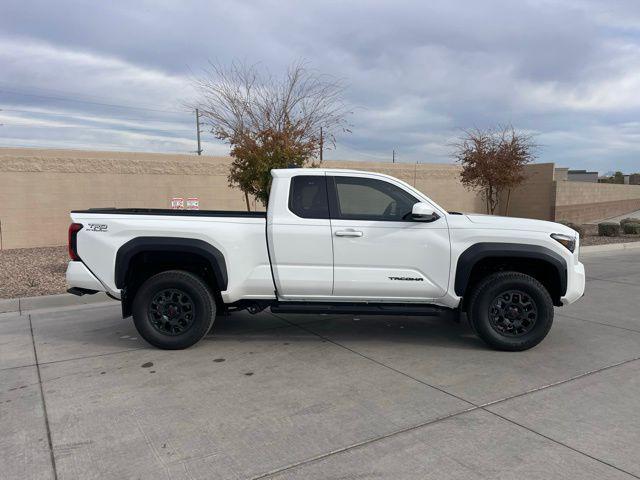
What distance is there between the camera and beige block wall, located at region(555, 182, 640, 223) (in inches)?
947

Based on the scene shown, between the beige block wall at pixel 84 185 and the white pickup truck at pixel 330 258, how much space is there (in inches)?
390

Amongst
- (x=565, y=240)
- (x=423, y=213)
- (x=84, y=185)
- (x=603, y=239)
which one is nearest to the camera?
(x=423, y=213)

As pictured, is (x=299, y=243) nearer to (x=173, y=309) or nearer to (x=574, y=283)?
(x=173, y=309)

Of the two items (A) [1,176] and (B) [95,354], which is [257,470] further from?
(A) [1,176]

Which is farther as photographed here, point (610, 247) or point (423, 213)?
point (610, 247)

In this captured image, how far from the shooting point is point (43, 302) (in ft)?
25.3

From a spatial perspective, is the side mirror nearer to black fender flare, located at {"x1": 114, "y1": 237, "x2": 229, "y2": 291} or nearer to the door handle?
the door handle

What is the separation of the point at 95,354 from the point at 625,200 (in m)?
32.6

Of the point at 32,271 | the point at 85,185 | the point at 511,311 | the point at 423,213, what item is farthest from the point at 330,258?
the point at 85,185

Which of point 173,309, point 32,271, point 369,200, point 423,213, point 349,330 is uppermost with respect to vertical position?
point 369,200

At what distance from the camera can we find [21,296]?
798 centimetres

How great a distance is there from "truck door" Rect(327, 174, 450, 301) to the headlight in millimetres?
1139

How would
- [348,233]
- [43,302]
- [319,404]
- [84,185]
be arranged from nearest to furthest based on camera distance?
[319,404]
[348,233]
[43,302]
[84,185]

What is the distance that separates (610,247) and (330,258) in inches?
544
